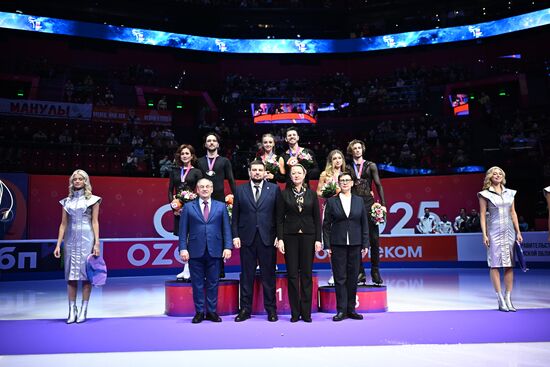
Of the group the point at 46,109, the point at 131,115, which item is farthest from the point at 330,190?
the point at 131,115

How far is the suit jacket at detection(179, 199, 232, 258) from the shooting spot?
20.7 ft

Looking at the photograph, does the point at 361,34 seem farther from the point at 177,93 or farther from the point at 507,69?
the point at 177,93

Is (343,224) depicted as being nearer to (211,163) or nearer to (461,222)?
(211,163)

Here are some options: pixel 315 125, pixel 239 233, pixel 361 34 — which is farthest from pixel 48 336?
pixel 361 34

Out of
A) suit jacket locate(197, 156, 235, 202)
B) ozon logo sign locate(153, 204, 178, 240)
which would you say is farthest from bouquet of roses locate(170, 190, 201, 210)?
ozon logo sign locate(153, 204, 178, 240)

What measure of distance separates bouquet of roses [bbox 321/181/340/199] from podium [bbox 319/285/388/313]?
1268 mm

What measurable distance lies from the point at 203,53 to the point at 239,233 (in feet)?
72.5

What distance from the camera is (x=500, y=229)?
22.9ft

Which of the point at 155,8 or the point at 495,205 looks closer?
the point at 495,205

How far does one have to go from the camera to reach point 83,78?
76.1ft

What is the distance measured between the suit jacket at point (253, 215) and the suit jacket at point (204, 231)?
0.43 feet

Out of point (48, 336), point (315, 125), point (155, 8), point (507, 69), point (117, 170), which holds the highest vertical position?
point (155, 8)

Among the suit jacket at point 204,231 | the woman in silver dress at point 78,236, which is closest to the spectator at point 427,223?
the suit jacket at point 204,231

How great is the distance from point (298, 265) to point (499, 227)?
9.17ft
